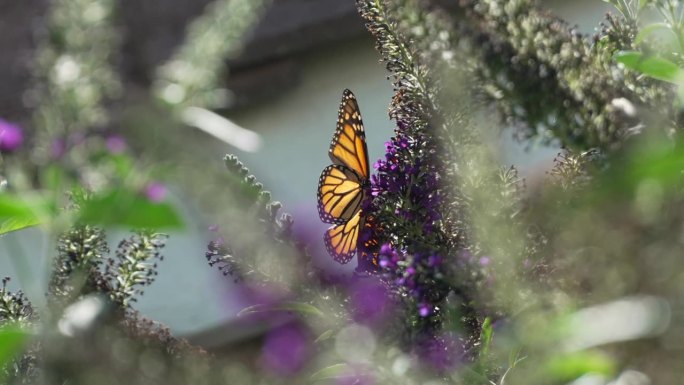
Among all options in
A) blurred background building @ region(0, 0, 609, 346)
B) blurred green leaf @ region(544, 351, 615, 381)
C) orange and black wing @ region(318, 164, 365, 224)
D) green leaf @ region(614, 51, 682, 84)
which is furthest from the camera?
blurred background building @ region(0, 0, 609, 346)

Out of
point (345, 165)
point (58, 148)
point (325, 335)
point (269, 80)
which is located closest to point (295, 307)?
point (325, 335)

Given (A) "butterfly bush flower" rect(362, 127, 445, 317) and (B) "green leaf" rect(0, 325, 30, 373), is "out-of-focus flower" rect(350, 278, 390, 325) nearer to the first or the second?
(A) "butterfly bush flower" rect(362, 127, 445, 317)

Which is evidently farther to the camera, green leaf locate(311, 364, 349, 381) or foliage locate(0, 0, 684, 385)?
green leaf locate(311, 364, 349, 381)

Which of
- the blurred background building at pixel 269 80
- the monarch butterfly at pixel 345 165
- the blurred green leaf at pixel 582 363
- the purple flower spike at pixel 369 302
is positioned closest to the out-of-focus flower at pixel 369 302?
the purple flower spike at pixel 369 302

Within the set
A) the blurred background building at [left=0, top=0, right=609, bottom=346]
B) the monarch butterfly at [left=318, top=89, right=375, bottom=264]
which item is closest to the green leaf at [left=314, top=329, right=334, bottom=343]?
the monarch butterfly at [left=318, top=89, right=375, bottom=264]

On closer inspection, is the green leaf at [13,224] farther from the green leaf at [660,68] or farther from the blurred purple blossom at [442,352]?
the green leaf at [660,68]

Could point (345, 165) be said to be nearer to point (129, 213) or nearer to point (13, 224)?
point (13, 224)

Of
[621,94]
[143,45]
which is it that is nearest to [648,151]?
[621,94]
